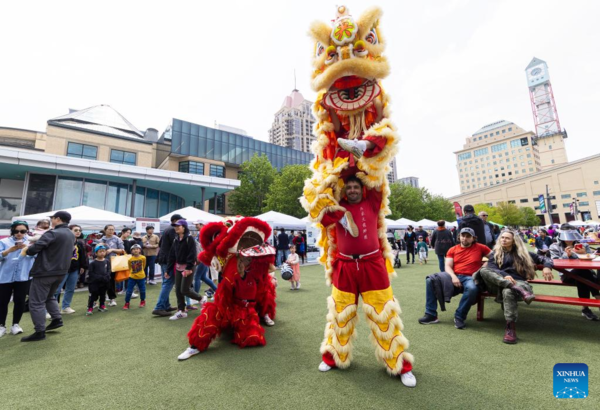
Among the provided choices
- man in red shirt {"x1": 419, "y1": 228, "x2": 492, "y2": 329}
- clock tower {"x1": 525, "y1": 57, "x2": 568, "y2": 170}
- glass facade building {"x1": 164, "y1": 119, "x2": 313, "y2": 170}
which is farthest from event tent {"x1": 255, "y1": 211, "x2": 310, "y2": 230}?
clock tower {"x1": 525, "y1": 57, "x2": 568, "y2": 170}

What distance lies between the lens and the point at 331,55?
7.96ft

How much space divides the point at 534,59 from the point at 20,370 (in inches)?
4575

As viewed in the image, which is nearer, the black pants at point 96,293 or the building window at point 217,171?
the black pants at point 96,293

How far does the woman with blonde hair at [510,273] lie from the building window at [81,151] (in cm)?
2640

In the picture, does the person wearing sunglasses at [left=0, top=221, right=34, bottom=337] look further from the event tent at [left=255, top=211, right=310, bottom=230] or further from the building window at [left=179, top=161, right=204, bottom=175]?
the building window at [left=179, top=161, right=204, bottom=175]

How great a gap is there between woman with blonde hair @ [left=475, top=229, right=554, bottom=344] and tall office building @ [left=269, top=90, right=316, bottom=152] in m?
80.4

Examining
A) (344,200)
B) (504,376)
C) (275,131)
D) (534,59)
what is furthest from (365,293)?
(534,59)

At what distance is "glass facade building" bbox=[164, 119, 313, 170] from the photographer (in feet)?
97.9

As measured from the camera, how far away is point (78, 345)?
3422mm

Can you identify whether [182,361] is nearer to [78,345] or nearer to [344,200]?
[78,345]

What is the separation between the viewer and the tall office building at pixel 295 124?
8512 centimetres

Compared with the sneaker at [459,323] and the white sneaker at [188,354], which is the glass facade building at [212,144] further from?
the sneaker at [459,323]

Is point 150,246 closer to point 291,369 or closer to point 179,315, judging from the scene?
point 179,315

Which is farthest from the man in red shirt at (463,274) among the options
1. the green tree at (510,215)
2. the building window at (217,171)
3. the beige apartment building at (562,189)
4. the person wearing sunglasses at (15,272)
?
the beige apartment building at (562,189)
